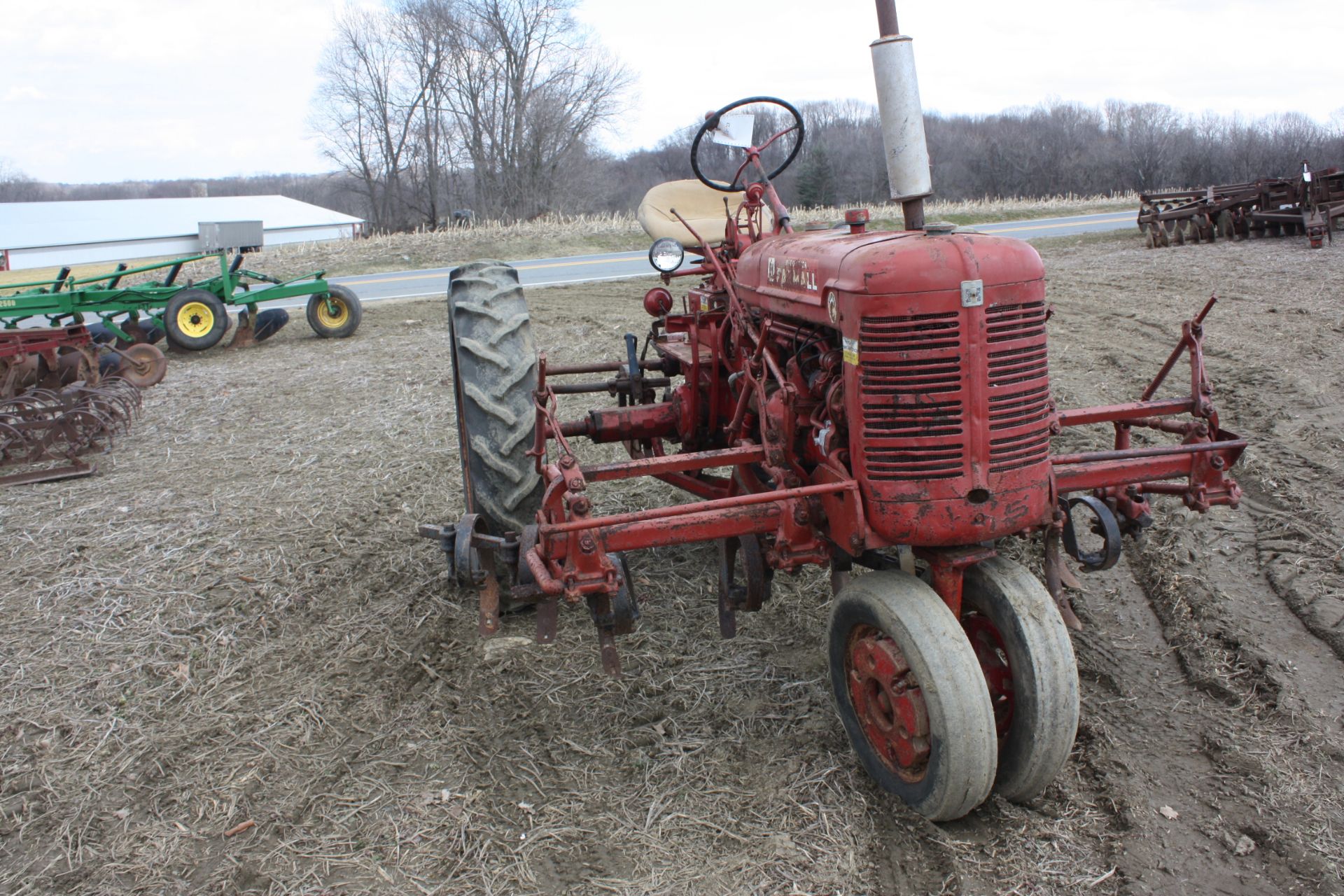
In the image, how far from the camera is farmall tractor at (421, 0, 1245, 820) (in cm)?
266

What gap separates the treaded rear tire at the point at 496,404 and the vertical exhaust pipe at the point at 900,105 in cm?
181

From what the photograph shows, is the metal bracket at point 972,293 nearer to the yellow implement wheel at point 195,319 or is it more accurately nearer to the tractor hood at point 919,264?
the tractor hood at point 919,264

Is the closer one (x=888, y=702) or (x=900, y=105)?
(x=888, y=702)

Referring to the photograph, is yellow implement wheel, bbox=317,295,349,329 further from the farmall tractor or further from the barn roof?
the barn roof

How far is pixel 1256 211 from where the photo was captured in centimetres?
1534

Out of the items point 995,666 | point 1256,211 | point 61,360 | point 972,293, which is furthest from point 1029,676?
point 1256,211

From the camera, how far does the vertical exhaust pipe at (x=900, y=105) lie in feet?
9.71

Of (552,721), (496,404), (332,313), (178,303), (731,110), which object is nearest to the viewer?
(552,721)

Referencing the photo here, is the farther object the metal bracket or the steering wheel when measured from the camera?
the steering wheel

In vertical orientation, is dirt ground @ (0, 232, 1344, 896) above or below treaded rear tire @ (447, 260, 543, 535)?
below

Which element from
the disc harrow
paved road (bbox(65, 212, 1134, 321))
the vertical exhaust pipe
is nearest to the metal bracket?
the vertical exhaust pipe

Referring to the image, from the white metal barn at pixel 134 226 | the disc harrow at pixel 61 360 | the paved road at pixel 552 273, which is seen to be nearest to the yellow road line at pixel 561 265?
the paved road at pixel 552 273

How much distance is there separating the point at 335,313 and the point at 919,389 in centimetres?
981

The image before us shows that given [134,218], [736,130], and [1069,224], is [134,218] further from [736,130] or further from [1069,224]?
[736,130]
